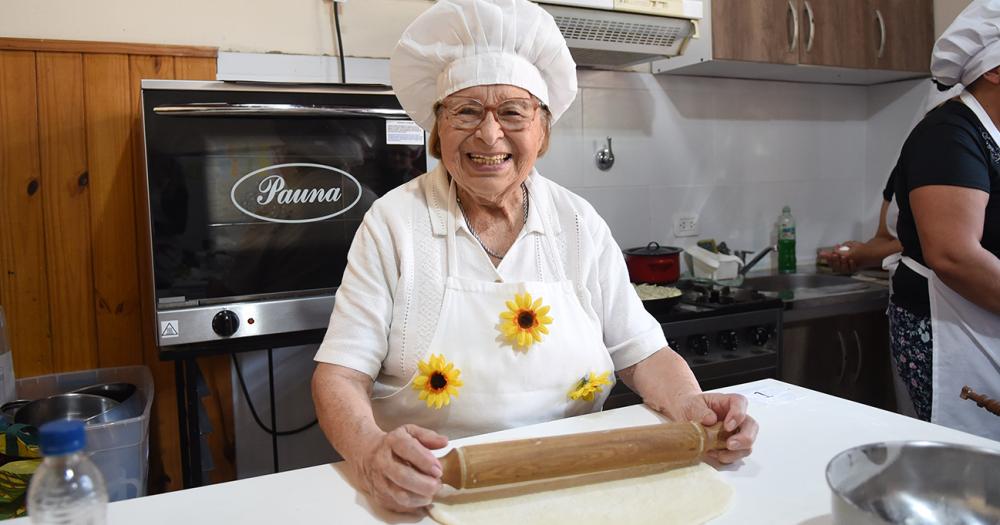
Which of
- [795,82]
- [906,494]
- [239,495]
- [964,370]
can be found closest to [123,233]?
[239,495]

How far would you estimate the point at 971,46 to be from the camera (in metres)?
1.86

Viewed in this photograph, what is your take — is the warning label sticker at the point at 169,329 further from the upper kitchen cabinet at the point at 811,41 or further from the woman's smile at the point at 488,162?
the upper kitchen cabinet at the point at 811,41

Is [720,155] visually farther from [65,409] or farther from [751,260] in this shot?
[65,409]

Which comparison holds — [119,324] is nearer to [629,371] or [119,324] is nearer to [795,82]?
[629,371]

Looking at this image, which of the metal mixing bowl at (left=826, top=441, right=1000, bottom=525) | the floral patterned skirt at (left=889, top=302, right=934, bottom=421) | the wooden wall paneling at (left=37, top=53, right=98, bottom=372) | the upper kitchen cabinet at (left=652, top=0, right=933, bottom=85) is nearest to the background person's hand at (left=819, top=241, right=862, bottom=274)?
the upper kitchen cabinet at (left=652, top=0, right=933, bottom=85)

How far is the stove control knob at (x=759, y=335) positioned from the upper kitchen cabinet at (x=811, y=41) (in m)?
1.03

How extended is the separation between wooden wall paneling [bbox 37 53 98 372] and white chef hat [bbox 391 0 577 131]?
1.19m

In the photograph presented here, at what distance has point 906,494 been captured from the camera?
2.67 feet

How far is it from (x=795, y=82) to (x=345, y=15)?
2142 mm

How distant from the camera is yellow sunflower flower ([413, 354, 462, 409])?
1229mm

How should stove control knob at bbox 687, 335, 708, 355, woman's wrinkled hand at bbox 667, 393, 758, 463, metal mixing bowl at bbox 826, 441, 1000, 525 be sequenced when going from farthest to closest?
stove control knob at bbox 687, 335, 708, 355
woman's wrinkled hand at bbox 667, 393, 758, 463
metal mixing bowl at bbox 826, 441, 1000, 525

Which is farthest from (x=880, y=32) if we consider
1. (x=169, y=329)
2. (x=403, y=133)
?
(x=169, y=329)

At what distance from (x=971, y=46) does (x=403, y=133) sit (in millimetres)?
1508

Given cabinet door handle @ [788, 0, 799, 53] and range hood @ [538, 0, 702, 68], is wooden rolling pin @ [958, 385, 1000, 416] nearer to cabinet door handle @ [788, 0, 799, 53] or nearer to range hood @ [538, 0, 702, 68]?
range hood @ [538, 0, 702, 68]
